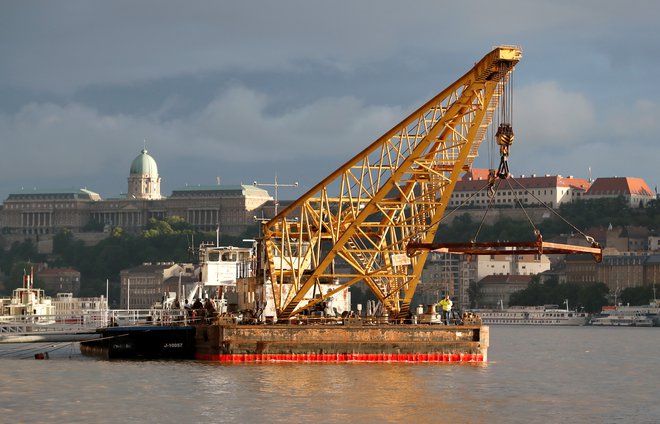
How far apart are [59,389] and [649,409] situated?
2397cm

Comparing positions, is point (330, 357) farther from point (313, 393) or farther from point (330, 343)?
point (313, 393)

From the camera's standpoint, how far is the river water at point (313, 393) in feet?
207

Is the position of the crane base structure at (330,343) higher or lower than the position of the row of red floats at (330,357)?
higher

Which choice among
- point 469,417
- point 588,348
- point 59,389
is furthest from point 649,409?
point 588,348

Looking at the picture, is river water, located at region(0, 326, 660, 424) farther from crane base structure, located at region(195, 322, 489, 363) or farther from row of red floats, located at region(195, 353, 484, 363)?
crane base structure, located at region(195, 322, 489, 363)

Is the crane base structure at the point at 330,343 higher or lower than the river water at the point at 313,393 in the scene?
higher

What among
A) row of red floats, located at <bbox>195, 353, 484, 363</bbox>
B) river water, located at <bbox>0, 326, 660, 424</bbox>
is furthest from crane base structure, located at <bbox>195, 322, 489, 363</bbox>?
river water, located at <bbox>0, 326, 660, 424</bbox>

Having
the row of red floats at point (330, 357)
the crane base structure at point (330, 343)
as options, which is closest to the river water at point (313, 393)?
the row of red floats at point (330, 357)

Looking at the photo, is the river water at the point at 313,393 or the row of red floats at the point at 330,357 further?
the row of red floats at the point at 330,357

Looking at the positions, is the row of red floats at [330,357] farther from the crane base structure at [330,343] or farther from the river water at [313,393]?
the river water at [313,393]

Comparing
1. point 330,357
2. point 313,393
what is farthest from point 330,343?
point 313,393

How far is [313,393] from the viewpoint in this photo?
6925 cm

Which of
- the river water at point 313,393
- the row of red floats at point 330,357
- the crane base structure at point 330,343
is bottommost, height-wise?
the river water at point 313,393

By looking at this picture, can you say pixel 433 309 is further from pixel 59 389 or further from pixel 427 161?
pixel 59 389
